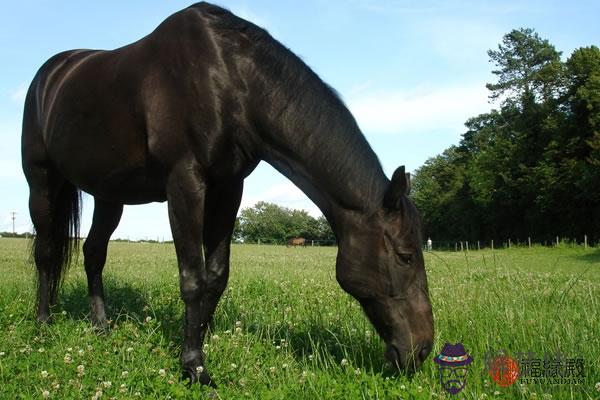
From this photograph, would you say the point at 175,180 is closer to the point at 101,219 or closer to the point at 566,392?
the point at 101,219

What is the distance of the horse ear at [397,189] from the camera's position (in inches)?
141

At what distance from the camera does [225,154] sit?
4.22 metres

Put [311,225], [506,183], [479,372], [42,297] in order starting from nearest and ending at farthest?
1. [479,372]
2. [42,297]
3. [506,183]
4. [311,225]

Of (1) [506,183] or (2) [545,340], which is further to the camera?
(1) [506,183]

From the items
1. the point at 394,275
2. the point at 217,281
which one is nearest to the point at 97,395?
the point at 217,281

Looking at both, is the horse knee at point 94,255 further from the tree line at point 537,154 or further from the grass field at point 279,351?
the tree line at point 537,154

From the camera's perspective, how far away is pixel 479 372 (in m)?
3.66

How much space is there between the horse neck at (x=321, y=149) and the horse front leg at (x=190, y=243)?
0.62 m

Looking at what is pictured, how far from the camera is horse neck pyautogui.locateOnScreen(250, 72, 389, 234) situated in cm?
387

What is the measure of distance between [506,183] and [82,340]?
61.7 m

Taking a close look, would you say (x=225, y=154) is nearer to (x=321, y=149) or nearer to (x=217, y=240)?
(x=321, y=149)

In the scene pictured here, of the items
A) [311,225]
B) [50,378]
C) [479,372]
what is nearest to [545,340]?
[479,372]

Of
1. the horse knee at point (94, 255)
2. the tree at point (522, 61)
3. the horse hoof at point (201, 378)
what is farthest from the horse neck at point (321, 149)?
the tree at point (522, 61)

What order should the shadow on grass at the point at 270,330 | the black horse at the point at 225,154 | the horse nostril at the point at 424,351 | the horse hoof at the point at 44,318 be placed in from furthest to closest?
the horse hoof at the point at 44,318 < the shadow on grass at the point at 270,330 < the black horse at the point at 225,154 < the horse nostril at the point at 424,351
